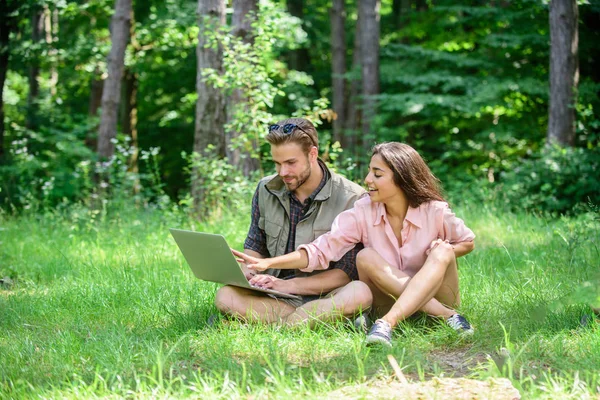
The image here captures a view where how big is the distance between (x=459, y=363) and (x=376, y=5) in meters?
11.9

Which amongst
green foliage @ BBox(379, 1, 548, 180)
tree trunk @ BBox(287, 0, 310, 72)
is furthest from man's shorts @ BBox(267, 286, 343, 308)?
tree trunk @ BBox(287, 0, 310, 72)

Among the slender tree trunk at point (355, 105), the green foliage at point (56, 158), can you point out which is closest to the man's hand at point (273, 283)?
the green foliage at point (56, 158)

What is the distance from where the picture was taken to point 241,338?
A: 12.8 ft

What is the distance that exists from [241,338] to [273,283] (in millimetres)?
487

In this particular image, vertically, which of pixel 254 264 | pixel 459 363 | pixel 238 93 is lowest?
pixel 459 363

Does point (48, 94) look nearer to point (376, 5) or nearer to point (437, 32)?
point (376, 5)

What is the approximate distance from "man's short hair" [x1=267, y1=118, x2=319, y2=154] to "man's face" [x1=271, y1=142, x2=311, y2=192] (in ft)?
0.08

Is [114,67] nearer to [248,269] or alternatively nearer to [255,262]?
[248,269]

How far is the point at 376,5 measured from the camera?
47.4ft

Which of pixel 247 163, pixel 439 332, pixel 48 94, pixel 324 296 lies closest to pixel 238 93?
pixel 247 163

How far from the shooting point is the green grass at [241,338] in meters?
3.17

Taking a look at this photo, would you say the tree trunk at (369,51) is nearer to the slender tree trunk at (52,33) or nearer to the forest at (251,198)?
the forest at (251,198)

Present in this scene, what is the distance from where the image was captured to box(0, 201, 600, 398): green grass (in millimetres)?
3168

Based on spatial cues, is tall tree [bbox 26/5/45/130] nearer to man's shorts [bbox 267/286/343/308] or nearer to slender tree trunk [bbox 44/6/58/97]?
slender tree trunk [bbox 44/6/58/97]
